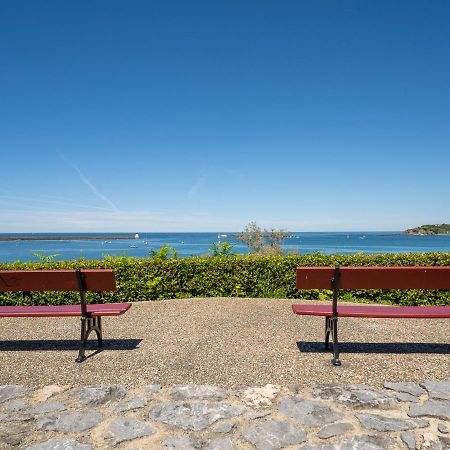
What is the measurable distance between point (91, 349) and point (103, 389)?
70.0 inches

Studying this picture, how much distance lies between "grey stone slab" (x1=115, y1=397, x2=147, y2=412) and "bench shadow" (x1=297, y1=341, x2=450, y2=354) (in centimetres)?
250

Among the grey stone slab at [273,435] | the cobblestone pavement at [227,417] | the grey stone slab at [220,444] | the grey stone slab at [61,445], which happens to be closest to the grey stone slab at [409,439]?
the cobblestone pavement at [227,417]

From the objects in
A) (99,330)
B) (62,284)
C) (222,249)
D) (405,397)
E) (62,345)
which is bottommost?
(62,345)

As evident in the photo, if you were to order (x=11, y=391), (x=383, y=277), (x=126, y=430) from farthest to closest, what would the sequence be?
(x=383, y=277)
(x=11, y=391)
(x=126, y=430)

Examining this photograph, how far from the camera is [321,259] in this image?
1043 centimetres

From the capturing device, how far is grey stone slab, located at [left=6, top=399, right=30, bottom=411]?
392 centimetres

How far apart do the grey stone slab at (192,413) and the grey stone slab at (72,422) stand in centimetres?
52

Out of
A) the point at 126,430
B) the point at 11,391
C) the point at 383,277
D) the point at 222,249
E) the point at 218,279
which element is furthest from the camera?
the point at 222,249

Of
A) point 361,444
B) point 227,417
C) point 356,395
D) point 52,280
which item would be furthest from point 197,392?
point 52,280

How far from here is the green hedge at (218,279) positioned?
391 inches

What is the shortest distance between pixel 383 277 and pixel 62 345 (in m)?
4.84

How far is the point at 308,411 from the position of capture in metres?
3.75

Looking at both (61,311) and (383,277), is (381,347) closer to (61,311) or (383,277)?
(383,277)

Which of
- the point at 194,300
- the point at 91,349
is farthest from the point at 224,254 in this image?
the point at 91,349
